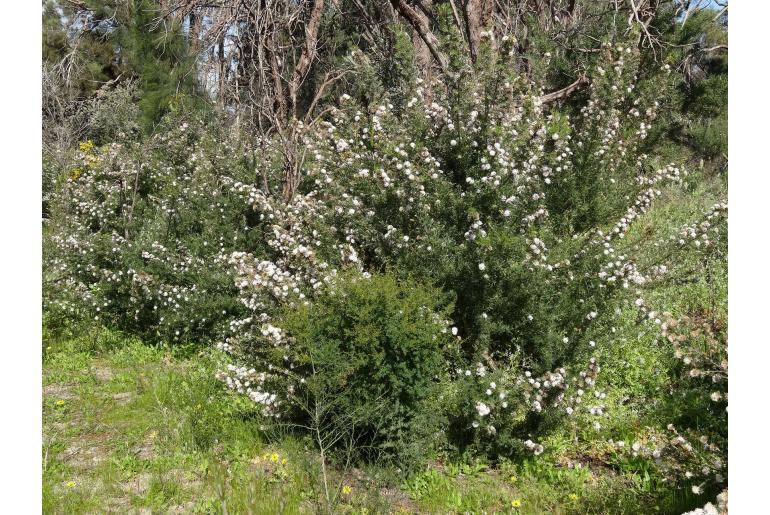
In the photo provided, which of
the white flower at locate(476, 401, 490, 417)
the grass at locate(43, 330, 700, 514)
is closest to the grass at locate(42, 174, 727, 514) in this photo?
the grass at locate(43, 330, 700, 514)

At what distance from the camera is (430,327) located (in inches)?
133

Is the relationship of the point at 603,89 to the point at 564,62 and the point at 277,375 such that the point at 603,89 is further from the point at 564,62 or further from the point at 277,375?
the point at 277,375

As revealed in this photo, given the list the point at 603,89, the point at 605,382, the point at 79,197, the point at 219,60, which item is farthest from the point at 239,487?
the point at 79,197

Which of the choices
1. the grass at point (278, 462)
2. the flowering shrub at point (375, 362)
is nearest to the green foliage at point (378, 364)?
the flowering shrub at point (375, 362)

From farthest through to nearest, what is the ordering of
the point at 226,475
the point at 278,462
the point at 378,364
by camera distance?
the point at 278,462 < the point at 226,475 < the point at 378,364

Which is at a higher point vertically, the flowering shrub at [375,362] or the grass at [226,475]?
the flowering shrub at [375,362]

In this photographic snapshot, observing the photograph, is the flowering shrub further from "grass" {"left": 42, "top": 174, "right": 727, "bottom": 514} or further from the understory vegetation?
"grass" {"left": 42, "top": 174, "right": 727, "bottom": 514}

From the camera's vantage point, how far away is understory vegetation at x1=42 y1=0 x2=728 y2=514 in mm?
3365

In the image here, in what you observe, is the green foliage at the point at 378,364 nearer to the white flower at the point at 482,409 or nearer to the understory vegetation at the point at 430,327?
the understory vegetation at the point at 430,327

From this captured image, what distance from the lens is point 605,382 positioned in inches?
179

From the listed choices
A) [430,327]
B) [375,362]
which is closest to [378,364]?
[375,362]

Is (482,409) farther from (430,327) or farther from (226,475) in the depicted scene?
(226,475)

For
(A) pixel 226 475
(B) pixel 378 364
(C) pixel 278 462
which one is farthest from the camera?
(C) pixel 278 462

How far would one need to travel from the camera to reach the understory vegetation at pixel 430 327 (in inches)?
132
